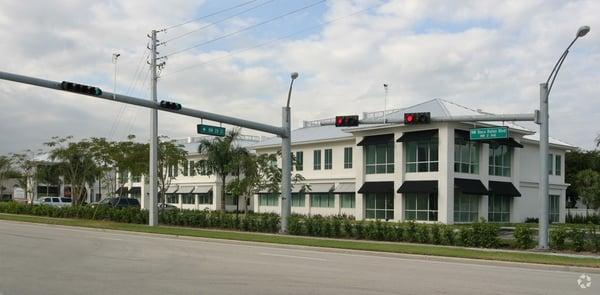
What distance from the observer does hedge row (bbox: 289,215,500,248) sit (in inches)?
977

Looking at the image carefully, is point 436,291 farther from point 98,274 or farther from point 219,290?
point 98,274

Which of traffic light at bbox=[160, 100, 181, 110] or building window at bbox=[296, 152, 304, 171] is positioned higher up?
traffic light at bbox=[160, 100, 181, 110]

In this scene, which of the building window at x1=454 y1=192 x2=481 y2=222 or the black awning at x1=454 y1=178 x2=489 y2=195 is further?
the building window at x1=454 y1=192 x2=481 y2=222

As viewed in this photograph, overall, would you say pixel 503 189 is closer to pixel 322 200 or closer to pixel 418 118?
pixel 322 200

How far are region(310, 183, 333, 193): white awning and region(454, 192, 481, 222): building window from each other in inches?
469

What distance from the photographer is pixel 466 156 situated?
4538cm

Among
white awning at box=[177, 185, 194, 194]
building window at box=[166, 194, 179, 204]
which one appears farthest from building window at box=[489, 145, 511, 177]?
building window at box=[166, 194, 179, 204]

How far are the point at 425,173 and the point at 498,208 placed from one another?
25.4 feet

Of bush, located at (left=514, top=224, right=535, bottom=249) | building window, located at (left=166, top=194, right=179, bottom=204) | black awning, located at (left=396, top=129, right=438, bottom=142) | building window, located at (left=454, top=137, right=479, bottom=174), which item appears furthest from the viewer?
building window, located at (left=166, top=194, right=179, bottom=204)

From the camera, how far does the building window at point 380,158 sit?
47.2 metres

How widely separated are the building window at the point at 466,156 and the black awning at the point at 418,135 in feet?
5.83

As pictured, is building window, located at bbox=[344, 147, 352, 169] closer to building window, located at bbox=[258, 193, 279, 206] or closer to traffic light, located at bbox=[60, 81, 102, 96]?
building window, located at bbox=[258, 193, 279, 206]

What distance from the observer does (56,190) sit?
105m

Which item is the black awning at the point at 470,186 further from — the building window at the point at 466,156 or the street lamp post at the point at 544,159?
the street lamp post at the point at 544,159
